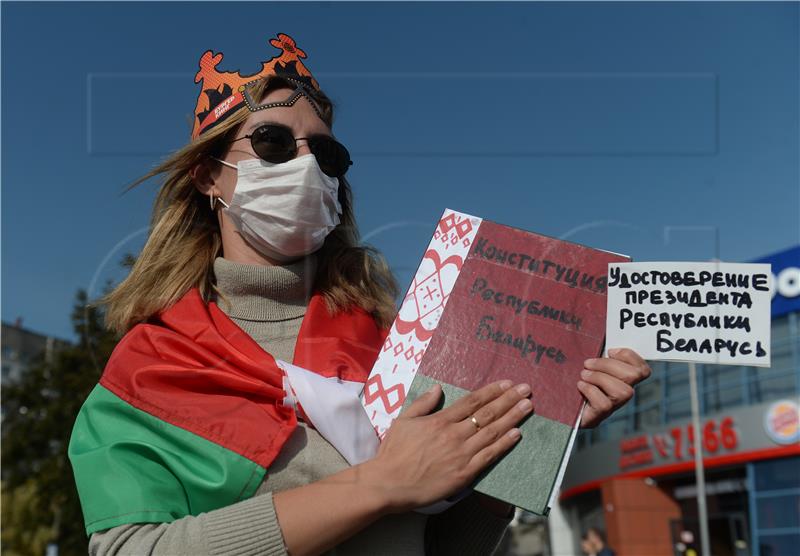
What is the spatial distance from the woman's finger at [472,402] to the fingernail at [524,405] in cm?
5

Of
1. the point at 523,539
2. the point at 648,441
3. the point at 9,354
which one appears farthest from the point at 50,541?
the point at 9,354

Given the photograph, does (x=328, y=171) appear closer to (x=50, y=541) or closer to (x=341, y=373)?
(x=341, y=373)

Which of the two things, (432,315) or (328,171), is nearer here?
(432,315)

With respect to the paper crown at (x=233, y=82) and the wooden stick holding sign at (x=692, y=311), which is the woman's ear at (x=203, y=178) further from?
the wooden stick holding sign at (x=692, y=311)

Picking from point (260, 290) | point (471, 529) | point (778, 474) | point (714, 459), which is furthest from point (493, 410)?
point (714, 459)

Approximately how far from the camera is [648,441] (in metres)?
29.8

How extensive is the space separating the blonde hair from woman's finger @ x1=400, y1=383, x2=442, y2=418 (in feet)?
1.71

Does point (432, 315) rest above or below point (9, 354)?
above

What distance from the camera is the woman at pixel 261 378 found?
6.15 feet

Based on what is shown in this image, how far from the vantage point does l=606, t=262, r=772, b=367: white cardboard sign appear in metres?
2.08

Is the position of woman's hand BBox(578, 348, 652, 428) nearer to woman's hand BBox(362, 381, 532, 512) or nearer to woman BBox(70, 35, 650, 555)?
woman BBox(70, 35, 650, 555)

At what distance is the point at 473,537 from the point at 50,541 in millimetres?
24000

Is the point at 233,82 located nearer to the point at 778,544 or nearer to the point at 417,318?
the point at 417,318

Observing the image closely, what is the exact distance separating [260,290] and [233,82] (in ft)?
2.05
